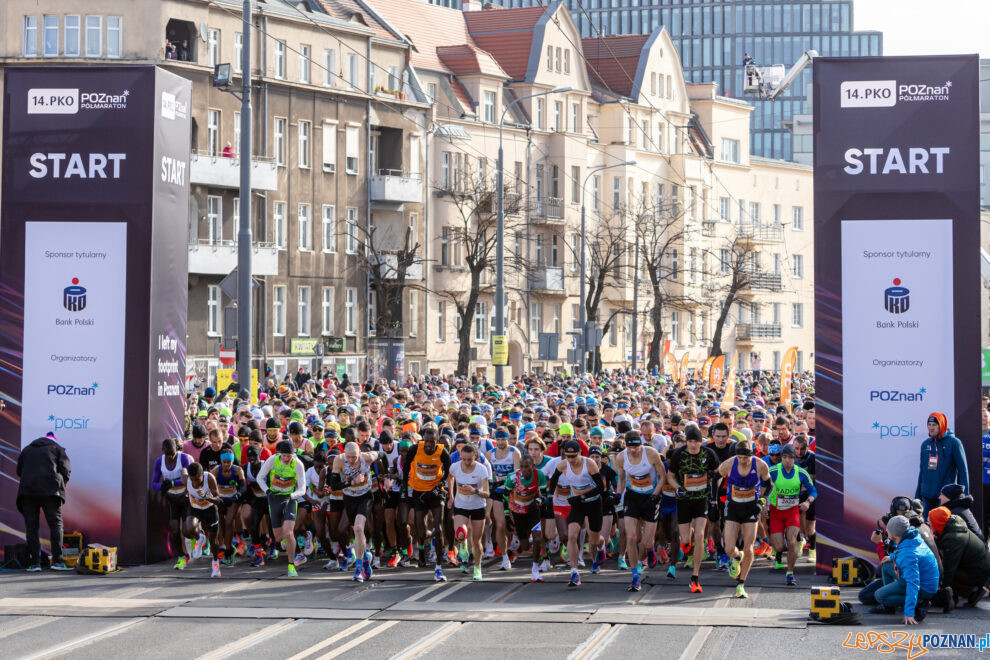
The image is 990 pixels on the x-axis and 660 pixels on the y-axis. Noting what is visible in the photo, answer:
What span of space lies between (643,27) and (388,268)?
67.6 m

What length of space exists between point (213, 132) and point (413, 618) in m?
38.5

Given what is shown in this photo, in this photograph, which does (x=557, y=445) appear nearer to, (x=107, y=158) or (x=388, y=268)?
(x=107, y=158)

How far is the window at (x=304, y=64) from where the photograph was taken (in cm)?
5472

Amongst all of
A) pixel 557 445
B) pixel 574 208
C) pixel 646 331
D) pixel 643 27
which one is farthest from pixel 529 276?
pixel 643 27

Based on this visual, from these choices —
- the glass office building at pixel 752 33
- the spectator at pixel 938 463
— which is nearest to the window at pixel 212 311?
the spectator at pixel 938 463

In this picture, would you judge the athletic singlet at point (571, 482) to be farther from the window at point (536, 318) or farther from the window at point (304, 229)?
the window at point (536, 318)

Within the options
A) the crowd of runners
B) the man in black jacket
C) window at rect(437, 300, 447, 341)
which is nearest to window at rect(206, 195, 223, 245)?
window at rect(437, 300, 447, 341)

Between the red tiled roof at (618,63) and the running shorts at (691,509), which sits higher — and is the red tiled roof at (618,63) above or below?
above

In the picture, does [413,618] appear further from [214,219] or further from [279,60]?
[279,60]

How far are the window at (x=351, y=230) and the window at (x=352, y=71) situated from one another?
4.51m

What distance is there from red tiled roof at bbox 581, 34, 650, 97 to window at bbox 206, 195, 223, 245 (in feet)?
90.4

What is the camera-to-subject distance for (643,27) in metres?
121

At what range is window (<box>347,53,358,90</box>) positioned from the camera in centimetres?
5711

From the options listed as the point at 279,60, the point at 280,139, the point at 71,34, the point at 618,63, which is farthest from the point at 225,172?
the point at 618,63
